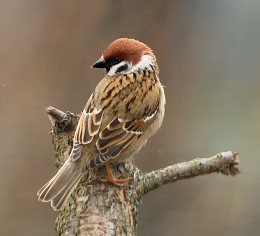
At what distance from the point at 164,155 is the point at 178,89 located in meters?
0.70

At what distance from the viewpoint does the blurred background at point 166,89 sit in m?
6.32

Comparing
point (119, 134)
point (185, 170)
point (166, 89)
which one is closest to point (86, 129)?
point (119, 134)

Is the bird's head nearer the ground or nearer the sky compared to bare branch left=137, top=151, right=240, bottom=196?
nearer the sky

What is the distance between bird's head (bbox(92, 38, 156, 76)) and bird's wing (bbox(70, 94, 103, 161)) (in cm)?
28

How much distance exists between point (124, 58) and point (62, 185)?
0.81m

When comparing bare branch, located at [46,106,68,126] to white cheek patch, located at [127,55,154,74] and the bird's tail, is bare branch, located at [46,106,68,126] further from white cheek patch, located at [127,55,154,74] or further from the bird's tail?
white cheek patch, located at [127,55,154,74]

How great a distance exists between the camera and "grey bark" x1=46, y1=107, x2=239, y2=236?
3.74m

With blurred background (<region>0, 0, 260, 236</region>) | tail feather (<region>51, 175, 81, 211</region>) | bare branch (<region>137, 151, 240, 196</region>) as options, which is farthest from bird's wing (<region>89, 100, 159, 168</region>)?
blurred background (<region>0, 0, 260, 236</region>)

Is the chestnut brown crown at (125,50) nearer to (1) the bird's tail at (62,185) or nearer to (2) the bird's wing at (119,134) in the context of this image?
(2) the bird's wing at (119,134)

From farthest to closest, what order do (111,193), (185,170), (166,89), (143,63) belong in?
(166,89) → (143,63) → (185,170) → (111,193)

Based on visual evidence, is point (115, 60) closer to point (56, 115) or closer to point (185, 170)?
point (56, 115)

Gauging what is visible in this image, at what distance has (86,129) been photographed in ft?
13.8

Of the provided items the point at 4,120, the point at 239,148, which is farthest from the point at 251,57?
the point at 4,120

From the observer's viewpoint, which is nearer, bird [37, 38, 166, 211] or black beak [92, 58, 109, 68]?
bird [37, 38, 166, 211]
